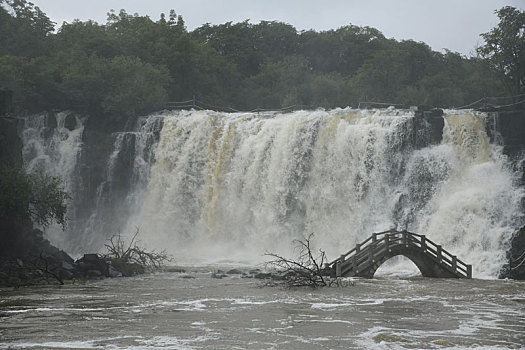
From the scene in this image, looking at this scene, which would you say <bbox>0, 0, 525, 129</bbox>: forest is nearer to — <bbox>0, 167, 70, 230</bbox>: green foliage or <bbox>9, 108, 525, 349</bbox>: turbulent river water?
<bbox>9, 108, 525, 349</bbox>: turbulent river water

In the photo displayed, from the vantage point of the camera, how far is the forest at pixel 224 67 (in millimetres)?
51250

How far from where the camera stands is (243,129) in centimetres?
4266

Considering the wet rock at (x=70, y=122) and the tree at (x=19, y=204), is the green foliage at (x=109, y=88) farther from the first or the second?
the tree at (x=19, y=204)

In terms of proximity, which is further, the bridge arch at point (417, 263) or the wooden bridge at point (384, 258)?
the bridge arch at point (417, 263)

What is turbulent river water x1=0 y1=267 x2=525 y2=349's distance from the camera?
1540 centimetres

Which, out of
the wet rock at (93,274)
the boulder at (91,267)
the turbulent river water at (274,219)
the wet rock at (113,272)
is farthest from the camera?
the wet rock at (113,272)

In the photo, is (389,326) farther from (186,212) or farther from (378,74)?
(378,74)

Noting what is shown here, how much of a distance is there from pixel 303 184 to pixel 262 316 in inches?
826

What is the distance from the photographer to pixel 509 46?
52344 mm

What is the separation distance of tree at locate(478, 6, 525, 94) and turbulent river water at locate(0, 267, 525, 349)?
2906 cm

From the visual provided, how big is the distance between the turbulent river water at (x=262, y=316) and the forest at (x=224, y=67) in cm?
2728

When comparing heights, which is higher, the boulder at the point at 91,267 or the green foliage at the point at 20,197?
the green foliage at the point at 20,197

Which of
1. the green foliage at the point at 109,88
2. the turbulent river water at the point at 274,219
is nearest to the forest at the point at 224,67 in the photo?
the green foliage at the point at 109,88

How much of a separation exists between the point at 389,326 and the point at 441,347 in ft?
7.94
